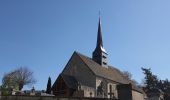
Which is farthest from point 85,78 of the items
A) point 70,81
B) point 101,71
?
point 101,71

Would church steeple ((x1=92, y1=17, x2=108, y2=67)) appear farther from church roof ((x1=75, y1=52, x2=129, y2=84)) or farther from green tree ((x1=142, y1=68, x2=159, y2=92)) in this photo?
green tree ((x1=142, y1=68, x2=159, y2=92))

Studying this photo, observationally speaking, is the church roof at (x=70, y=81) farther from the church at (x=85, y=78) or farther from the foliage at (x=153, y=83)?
the foliage at (x=153, y=83)

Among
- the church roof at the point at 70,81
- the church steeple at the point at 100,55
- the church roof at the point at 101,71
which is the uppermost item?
the church steeple at the point at 100,55

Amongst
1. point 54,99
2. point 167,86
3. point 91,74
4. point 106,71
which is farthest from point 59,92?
point 167,86

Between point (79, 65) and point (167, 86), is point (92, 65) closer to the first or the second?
point (79, 65)

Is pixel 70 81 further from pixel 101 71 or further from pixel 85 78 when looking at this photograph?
pixel 101 71

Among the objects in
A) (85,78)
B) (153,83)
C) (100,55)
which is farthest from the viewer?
(153,83)

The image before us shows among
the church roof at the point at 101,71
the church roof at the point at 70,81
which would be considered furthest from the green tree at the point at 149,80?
the church roof at the point at 70,81

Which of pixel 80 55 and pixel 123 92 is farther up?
pixel 80 55

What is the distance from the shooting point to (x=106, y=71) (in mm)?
56094

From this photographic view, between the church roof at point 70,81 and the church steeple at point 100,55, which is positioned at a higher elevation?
the church steeple at point 100,55

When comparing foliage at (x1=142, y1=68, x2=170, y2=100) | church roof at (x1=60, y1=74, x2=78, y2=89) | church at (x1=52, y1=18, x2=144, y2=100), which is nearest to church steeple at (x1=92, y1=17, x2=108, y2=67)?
church at (x1=52, y1=18, x2=144, y2=100)

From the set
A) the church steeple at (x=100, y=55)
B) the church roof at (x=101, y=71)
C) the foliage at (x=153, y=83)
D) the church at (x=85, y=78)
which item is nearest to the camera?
the church at (x=85, y=78)

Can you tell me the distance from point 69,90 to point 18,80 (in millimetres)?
16109
